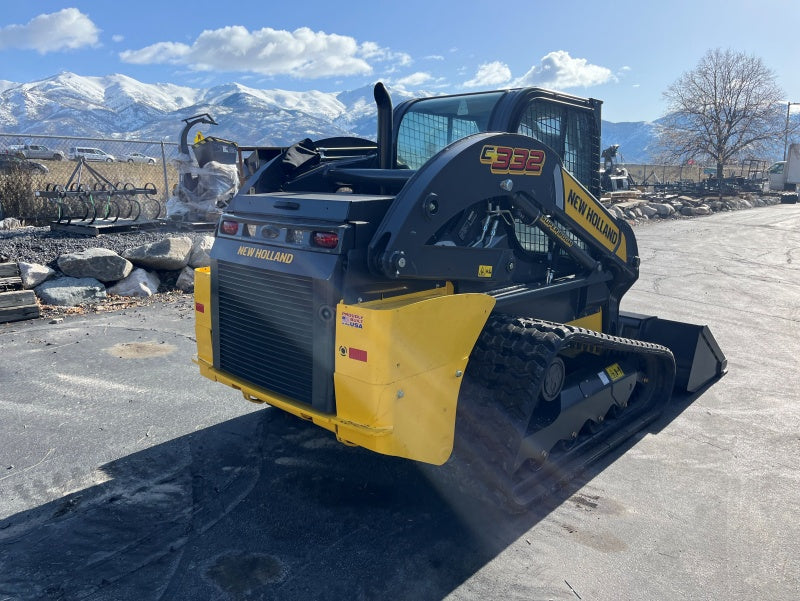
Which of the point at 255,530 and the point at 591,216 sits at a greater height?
the point at 591,216

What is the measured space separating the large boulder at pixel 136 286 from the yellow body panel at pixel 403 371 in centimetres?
565

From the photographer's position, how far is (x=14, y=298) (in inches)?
283

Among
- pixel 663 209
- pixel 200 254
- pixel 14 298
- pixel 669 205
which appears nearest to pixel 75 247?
pixel 200 254

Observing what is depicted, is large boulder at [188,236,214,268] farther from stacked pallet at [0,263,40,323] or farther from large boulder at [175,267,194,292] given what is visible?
stacked pallet at [0,263,40,323]

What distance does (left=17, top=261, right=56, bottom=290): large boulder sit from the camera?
7695 millimetres

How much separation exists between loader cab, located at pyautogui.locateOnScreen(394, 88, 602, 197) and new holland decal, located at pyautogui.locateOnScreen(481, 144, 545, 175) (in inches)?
13.1

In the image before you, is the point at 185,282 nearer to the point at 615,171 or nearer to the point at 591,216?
the point at 591,216

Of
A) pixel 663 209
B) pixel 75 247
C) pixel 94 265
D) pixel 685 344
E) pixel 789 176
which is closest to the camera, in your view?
pixel 685 344

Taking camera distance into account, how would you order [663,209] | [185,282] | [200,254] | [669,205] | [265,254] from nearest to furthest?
1. [265,254]
2. [185,282]
3. [200,254]
4. [663,209]
5. [669,205]

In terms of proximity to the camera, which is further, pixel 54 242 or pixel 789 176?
pixel 789 176

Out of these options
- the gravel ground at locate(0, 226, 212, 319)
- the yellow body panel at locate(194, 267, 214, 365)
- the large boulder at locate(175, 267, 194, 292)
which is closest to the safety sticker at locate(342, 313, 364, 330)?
the yellow body panel at locate(194, 267, 214, 365)

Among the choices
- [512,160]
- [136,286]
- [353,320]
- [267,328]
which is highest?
[512,160]

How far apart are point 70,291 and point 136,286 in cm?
80

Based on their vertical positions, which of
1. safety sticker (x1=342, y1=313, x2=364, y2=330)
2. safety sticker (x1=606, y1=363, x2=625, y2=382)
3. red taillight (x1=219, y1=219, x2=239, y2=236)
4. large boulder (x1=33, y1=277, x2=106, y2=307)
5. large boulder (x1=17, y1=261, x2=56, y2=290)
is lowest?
safety sticker (x1=606, y1=363, x2=625, y2=382)
